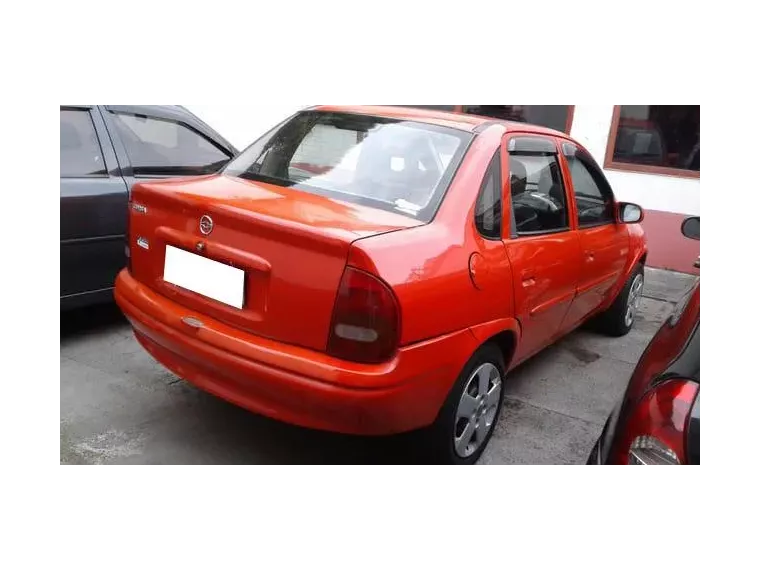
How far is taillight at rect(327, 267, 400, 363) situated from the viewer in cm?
208

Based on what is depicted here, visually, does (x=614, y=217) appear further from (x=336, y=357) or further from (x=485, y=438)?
(x=336, y=357)

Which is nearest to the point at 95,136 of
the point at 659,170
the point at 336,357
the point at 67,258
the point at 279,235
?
the point at 67,258

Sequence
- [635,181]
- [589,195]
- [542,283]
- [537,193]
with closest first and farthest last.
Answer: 1. [542,283]
2. [537,193]
3. [589,195]
4. [635,181]

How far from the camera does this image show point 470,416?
2674 millimetres

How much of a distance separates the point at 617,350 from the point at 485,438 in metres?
2.17

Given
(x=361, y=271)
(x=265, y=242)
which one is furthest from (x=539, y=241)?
(x=265, y=242)

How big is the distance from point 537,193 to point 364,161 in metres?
1.05

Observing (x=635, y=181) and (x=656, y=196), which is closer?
(x=656, y=196)

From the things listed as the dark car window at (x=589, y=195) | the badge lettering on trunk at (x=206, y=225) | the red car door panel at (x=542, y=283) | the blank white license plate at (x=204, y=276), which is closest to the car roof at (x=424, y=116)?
the red car door panel at (x=542, y=283)

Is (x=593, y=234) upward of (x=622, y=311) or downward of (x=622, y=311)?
upward

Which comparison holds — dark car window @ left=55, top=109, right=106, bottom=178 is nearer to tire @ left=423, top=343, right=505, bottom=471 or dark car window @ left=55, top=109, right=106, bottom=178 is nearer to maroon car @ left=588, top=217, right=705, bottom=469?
tire @ left=423, top=343, right=505, bottom=471

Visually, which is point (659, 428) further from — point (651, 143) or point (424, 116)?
point (651, 143)

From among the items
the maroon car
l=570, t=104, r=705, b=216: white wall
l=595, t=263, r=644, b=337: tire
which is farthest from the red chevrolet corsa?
l=570, t=104, r=705, b=216: white wall

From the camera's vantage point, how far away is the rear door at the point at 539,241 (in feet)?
9.45
